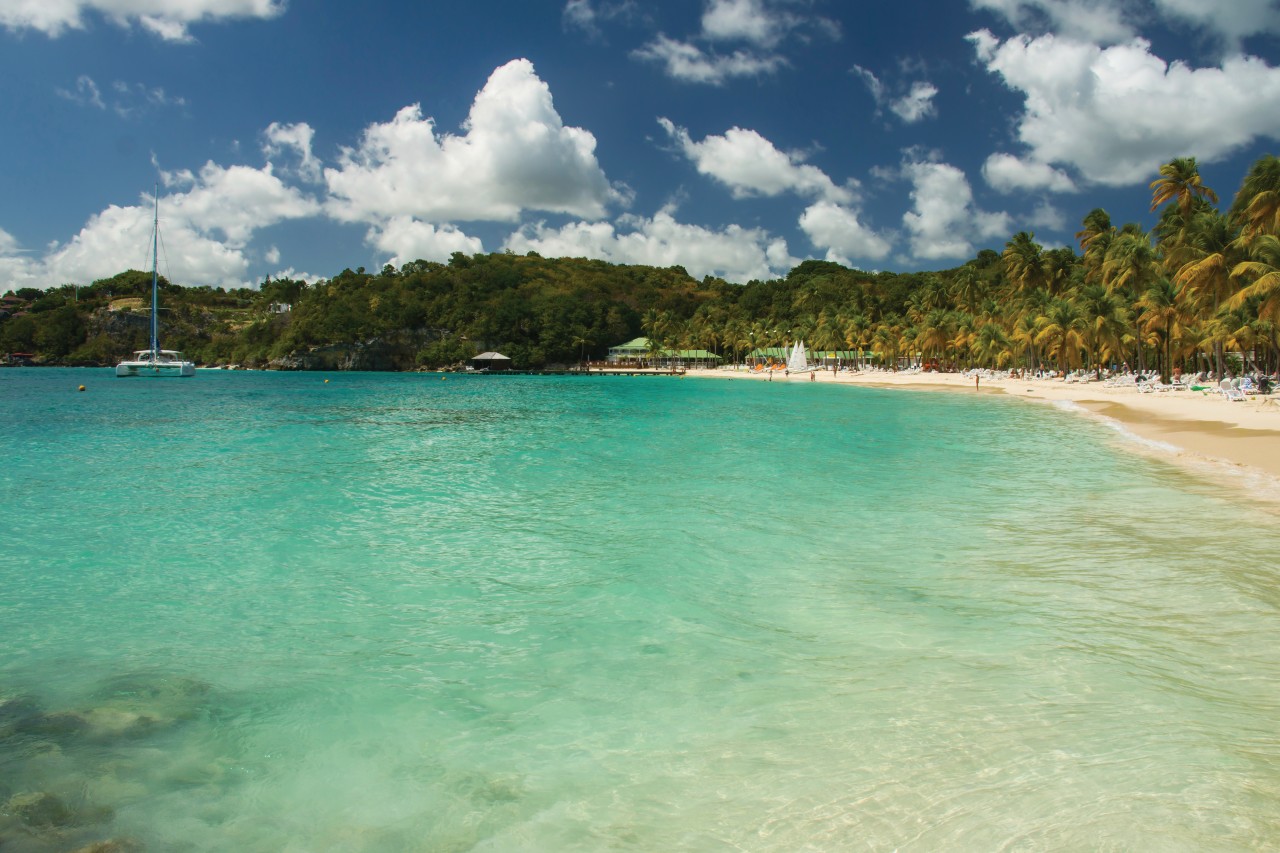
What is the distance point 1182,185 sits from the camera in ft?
144

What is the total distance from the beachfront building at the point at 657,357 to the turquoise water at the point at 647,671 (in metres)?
107

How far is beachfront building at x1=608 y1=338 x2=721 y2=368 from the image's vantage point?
11812 cm

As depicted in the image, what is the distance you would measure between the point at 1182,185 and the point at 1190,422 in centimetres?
2945

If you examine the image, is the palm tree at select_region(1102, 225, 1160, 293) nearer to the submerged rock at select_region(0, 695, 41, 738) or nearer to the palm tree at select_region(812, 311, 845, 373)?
the palm tree at select_region(812, 311, 845, 373)

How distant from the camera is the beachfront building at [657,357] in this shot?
118 meters

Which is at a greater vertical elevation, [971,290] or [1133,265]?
[971,290]

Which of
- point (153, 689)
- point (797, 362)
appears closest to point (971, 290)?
point (797, 362)

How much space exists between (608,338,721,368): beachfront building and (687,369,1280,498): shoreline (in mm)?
69314

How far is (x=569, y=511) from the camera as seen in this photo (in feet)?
36.1

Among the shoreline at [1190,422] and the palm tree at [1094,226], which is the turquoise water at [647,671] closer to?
the shoreline at [1190,422]

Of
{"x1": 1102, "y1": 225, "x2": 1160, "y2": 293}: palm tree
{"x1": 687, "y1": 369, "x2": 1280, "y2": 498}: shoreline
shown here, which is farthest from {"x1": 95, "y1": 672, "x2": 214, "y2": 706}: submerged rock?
{"x1": 1102, "y1": 225, "x2": 1160, "y2": 293}: palm tree

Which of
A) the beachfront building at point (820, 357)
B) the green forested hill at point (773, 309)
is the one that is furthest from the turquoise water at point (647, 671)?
the beachfront building at point (820, 357)

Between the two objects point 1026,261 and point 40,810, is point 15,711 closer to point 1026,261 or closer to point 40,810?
point 40,810

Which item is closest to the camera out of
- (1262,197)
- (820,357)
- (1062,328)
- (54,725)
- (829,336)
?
(54,725)
